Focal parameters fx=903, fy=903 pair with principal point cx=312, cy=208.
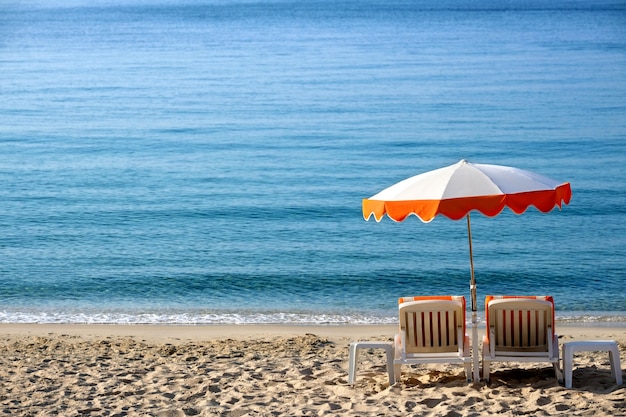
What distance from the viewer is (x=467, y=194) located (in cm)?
845

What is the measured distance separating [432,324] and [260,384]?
1931mm

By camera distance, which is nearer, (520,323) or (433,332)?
(520,323)

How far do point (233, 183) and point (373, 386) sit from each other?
18.5m

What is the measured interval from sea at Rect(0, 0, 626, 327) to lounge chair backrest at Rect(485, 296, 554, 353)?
18.5 ft

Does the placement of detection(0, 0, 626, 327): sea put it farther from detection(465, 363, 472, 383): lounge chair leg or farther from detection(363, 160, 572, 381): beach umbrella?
detection(363, 160, 572, 381): beach umbrella

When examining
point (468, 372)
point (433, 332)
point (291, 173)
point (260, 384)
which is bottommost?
point (260, 384)

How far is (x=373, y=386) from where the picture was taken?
9.38 m

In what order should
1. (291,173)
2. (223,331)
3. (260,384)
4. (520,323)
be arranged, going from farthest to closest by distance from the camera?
(291,173) → (223,331) → (260,384) → (520,323)

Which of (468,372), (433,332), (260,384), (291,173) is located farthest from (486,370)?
(291,173)

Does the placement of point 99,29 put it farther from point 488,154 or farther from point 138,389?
point 138,389

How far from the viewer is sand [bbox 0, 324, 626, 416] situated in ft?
27.8

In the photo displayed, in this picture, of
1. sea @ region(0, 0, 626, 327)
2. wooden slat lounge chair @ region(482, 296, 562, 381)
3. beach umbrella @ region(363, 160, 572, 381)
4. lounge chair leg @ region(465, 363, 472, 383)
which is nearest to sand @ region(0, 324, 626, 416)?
lounge chair leg @ region(465, 363, 472, 383)

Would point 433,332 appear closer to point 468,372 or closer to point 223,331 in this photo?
point 468,372

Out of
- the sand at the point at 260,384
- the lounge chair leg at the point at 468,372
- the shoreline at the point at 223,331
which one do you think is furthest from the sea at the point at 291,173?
the lounge chair leg at the point at 468,372
